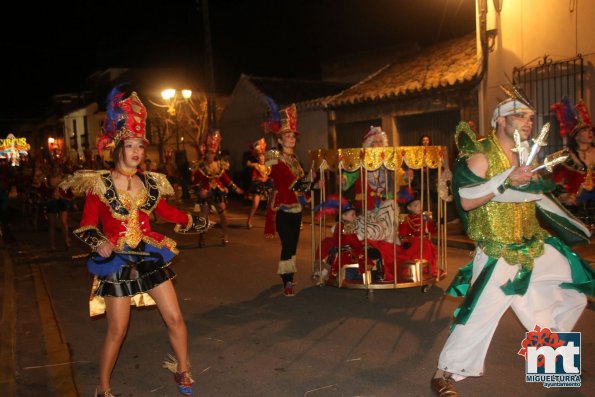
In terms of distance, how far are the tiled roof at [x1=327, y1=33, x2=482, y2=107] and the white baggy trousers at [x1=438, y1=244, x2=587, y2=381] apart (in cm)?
902

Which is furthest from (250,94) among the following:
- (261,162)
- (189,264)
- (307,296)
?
(307,296)

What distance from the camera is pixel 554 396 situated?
4.09 m

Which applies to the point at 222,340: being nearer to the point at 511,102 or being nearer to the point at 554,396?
the point at 554,396

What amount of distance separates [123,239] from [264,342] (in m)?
2.07

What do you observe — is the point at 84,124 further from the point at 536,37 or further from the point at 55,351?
the point at 55,351

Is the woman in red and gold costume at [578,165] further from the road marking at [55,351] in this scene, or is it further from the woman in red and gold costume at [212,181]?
the road marking at [55,351]

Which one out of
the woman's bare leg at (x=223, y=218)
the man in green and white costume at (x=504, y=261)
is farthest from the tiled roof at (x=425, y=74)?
the man in green and white costume at (x=504, y=261)

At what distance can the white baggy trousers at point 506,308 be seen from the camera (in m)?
3.85

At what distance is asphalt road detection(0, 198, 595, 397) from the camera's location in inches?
180

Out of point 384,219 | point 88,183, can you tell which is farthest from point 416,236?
point 88,183

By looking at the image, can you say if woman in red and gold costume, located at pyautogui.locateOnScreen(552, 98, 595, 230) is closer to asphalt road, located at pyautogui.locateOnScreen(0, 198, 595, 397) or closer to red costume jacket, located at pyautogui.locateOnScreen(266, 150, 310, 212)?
asphalt road, located at pyautogui.locateOnScreen(0, 198, 595, 397)

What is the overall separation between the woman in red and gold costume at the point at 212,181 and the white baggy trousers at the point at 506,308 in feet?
26.8

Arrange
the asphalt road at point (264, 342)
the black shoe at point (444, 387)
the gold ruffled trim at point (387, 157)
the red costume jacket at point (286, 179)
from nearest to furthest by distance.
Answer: the black shoe at point (444, 387), the asphalt road at point (264, 342), the gold ruffled trim at point (387, 157), the red costume jacket at point (286, 179)

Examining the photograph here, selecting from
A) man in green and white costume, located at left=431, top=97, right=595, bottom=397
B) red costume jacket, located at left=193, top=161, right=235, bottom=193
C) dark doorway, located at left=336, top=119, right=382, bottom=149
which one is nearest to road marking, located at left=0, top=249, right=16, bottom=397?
man in green and white costume, located at left=431, top=97, right=595, bottom=397
